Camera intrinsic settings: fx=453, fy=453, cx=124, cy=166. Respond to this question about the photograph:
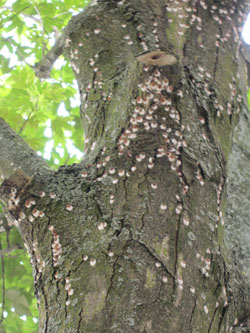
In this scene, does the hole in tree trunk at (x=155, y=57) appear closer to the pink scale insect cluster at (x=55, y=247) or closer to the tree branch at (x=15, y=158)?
the tree branch at (x=15, y=158)

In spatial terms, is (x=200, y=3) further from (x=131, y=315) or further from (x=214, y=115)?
(x=131, y=315)

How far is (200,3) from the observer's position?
2314 millimetres

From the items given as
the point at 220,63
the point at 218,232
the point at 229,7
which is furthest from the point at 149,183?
the point at 229,7

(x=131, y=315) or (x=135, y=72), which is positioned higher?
(x=135, y=72)

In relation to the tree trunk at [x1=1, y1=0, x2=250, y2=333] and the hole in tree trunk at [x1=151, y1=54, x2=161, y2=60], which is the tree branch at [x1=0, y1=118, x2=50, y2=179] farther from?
the hole in tree trunk at [x1=151, y1=54, x2=161, y2=60]

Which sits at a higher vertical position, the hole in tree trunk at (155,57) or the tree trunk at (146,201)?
the hole in tree trunk at (155,57)

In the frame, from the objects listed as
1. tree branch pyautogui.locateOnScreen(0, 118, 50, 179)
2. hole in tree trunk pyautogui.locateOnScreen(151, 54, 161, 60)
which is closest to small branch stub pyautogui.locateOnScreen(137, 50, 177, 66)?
hole in tree trunk pyautogui.locateOnScreen(151, 54, 161, 60)

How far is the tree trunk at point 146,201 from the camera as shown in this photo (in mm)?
1377

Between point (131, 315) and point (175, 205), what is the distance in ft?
1.34

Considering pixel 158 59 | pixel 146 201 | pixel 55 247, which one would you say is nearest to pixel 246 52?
pixel 158 59

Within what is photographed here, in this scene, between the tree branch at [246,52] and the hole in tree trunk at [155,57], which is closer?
the hole in tree trunk at [155,57]

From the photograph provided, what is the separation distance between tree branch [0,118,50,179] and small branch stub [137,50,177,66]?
1.90ft

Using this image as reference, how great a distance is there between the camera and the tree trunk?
4.52ft

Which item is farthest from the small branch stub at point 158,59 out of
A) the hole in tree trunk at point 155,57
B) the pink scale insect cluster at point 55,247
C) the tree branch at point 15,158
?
the pink scale insect cluster at point 55,247
